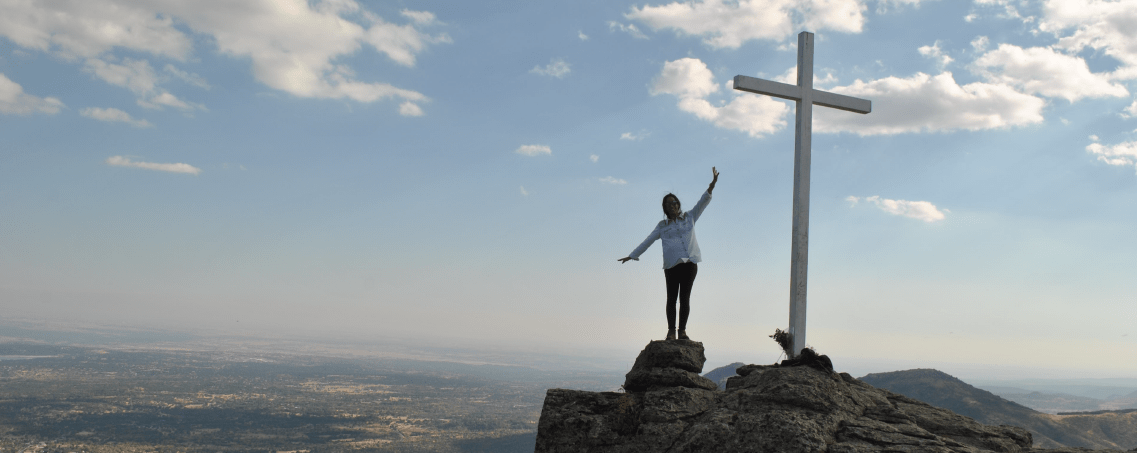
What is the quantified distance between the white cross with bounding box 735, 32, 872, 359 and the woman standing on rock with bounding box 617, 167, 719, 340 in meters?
2.48

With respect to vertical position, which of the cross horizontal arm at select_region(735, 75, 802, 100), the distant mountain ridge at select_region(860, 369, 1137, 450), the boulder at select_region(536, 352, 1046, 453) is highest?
the cross horizontal arm at select_region(735, 75, 802, 100)

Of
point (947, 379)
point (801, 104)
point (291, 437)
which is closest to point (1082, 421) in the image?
point (947, 379)

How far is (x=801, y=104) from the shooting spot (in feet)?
47.8

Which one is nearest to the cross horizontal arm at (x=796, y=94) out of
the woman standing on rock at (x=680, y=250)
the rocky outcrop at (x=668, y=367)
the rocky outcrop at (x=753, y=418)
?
the woman standing on rock at (x=680, y=250)

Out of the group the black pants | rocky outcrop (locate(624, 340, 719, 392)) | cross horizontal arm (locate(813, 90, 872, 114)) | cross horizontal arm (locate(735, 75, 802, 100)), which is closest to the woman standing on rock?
the black pants

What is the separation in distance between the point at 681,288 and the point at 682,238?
1.03 meters

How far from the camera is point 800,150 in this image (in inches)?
566

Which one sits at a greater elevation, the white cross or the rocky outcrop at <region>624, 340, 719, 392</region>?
the white cross

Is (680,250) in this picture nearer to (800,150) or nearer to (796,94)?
(800,150)

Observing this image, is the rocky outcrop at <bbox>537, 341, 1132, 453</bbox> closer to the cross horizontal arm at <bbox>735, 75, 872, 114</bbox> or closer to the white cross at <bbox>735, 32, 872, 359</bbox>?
the white cross at <bbox>735, 32, 872, 359</bbox>

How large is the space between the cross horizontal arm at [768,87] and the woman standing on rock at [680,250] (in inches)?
97.1

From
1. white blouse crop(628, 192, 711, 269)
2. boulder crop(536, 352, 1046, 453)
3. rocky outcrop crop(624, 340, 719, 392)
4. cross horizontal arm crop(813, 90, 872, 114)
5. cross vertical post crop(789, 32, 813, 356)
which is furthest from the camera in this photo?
cross horizontal arm crop(813, 90, 872, 114)

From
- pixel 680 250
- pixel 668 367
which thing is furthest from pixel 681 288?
pixel 668 367

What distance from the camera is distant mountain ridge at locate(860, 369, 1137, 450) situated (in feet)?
268
